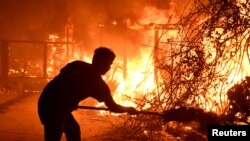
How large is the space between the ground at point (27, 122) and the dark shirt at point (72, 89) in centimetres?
322

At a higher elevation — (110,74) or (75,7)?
(75,7)

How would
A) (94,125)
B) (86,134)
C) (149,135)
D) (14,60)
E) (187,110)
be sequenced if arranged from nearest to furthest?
(187,110)
(149,135)
(86,134)
(94,125)
(14,60)

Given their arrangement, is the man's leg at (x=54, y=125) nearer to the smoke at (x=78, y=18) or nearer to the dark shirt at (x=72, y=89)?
the dark shirt at (x=72, y=89)

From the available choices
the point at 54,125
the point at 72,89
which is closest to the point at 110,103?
the point at 72,89

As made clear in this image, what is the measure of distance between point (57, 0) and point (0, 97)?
1025 cm

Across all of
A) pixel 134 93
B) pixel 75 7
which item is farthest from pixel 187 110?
pixel 75 7

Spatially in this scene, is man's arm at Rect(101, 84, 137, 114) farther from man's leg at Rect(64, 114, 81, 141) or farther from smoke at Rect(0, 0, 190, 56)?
smoke at Rect(0, 0, 190, 56)

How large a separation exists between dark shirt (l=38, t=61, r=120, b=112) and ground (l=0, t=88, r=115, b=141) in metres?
3.22

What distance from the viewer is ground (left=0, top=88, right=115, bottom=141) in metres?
8.91

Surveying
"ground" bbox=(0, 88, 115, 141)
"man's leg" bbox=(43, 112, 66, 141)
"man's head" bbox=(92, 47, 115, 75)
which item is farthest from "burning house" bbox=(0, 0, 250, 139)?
"man's leg" bbox=(43, 112, 66, 141)

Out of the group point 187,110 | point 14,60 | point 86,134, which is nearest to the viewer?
point 187,110

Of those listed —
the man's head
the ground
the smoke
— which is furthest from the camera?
the smoke

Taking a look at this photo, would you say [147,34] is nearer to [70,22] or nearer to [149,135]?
[70,22]

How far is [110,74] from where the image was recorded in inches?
705
